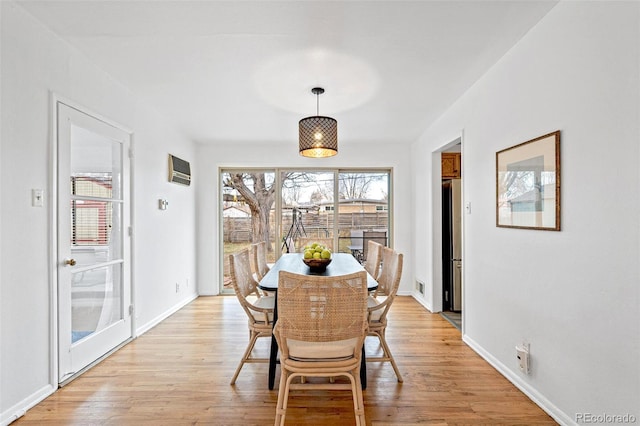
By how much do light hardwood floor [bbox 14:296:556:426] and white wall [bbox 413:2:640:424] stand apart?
0.32m

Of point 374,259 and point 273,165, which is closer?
point 374,259

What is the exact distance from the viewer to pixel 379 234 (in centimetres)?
546

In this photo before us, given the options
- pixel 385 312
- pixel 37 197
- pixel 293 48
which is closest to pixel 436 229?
pixel 385 312

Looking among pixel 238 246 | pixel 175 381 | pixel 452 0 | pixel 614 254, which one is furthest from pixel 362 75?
pixel 238 246

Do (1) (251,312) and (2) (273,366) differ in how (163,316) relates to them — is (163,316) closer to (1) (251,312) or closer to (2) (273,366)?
(1) (251,312)

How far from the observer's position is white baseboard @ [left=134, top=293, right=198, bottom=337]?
137 inches

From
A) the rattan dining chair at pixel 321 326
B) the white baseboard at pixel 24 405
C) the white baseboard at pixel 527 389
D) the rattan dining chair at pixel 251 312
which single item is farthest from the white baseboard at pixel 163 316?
the white baseboard at pixel 527 389

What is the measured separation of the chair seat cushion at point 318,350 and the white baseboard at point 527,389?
51.6 inches

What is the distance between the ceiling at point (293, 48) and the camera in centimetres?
199

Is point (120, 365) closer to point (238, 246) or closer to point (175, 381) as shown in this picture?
point (175, 381)

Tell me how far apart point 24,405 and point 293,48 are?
2.90 m

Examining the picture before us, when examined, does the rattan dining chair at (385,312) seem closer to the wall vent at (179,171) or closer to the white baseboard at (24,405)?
the white baseboard at (24,405)

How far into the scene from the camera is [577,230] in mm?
1842

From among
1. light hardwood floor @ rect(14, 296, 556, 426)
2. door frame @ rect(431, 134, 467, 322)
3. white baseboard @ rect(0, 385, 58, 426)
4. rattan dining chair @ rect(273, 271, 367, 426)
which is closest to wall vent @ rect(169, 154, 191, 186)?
light hardwood floor @ rect(14, 296, 556, 426)
